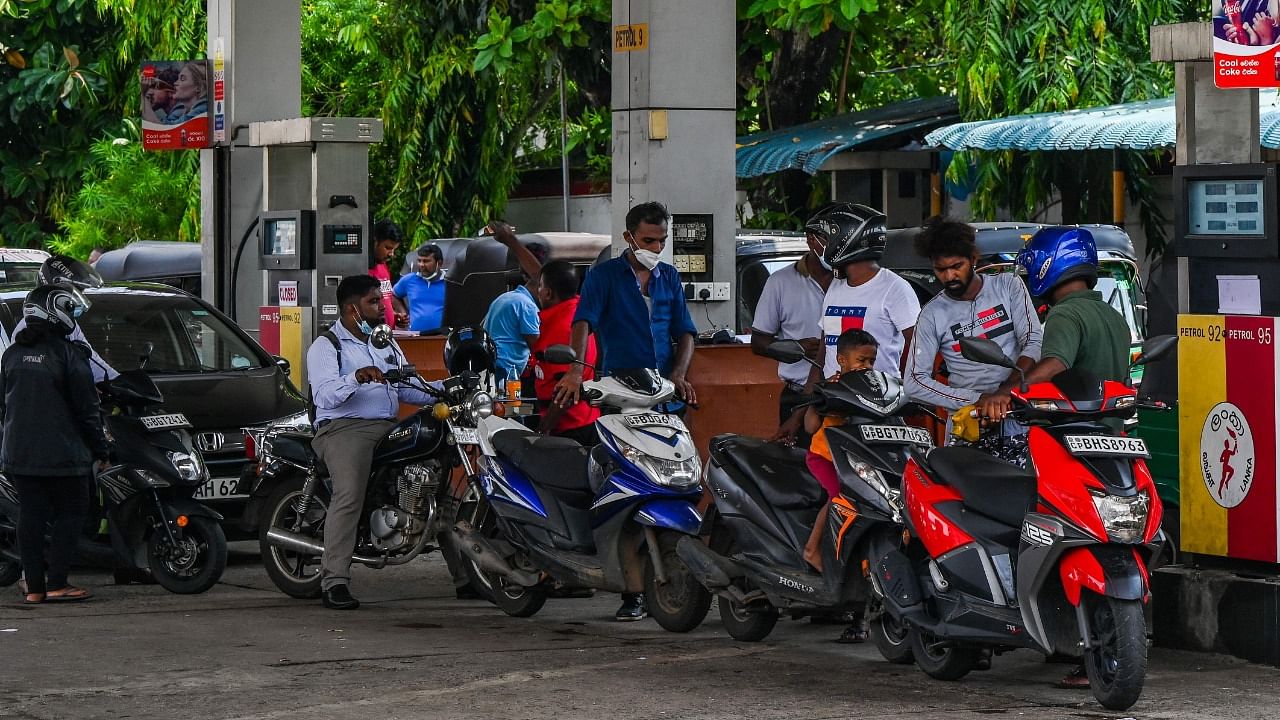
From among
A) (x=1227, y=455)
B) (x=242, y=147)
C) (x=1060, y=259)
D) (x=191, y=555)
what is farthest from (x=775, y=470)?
(x=242, y=147)

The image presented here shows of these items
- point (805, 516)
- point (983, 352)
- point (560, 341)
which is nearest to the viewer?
point (983, 352)

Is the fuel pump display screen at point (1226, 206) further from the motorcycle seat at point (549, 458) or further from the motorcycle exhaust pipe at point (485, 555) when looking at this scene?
the motorcycle exhaust pipe at point (485, 555)

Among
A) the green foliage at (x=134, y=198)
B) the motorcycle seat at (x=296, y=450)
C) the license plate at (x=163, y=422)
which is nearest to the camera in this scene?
the motorcycle seat at (x=296, y=450)

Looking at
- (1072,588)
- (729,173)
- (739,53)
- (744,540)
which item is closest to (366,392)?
(744,540)

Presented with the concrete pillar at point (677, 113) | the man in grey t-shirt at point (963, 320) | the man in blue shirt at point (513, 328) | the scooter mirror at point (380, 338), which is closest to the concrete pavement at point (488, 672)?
the man in grey t-shirt at point (963, 320)

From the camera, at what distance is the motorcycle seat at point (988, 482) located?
7203 millimetres

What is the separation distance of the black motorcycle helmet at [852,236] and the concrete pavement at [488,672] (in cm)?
175

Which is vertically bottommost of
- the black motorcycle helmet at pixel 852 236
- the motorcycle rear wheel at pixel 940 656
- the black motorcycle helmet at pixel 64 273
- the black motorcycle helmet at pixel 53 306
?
the motorcycle rear wheel at pixel 940 656

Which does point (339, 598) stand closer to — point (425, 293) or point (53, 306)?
point (53, 306)

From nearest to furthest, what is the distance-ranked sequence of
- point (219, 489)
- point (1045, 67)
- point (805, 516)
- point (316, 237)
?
point (805, 516), point (219, 489), point (316, 237), point (1045, 67)

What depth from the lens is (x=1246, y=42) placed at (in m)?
8.09

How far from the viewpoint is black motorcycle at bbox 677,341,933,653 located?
781 cm

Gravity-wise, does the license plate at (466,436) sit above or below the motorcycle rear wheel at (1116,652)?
above

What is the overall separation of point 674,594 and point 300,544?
224cm
